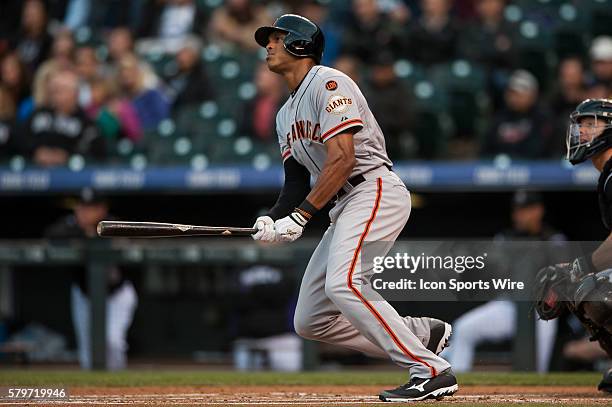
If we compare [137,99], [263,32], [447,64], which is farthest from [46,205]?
[263,32]

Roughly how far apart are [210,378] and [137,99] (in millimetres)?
4143

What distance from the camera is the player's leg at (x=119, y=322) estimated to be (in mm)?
7816

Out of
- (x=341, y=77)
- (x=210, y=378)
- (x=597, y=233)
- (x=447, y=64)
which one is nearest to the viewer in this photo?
(x=341, y=77)

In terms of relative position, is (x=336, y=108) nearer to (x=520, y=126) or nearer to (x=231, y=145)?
(x=520, y=126)

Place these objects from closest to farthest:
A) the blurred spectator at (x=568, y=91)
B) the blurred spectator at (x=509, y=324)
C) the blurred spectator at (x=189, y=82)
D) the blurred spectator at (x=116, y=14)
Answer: the blurred spectator at (x=509, y=324) < the blurred spectator at (x=568, y=91) < the blurred spectator at (x=189, y=82) < the blurred spectator at (x=116, y=14)

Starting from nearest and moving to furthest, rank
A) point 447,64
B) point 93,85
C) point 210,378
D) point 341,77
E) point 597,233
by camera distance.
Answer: point 341,77 → point 210,378 → point 597,233 → point 447,64 → point 93,85

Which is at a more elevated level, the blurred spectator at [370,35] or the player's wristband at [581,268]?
the blurred spectator at [370,35]

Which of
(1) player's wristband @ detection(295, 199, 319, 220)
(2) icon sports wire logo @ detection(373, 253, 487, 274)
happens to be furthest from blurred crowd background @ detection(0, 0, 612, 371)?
(1) player's wristband @ detection(295, 199, 319, 220)

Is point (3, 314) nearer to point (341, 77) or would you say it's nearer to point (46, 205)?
point (46, 205)

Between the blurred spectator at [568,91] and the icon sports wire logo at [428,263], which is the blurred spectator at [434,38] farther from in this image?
the icon sports wire logo at [428,263]

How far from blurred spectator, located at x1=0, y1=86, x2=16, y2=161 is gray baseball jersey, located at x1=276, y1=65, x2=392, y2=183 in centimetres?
519

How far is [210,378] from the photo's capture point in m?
6.30

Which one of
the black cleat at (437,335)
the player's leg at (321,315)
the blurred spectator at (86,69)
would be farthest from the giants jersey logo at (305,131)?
the blurred spectator at (86,69)

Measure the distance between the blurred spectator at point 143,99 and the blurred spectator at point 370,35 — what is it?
5.53 ft
